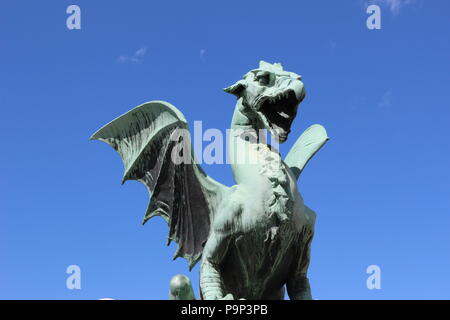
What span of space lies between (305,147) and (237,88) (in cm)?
108

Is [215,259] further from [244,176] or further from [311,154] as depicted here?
[311,154]

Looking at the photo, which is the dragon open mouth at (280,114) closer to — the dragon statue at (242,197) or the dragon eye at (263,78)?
the dragon statue at (242,197)

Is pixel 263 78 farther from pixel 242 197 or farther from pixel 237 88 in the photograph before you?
pixel 242 197

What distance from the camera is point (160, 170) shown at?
625cm

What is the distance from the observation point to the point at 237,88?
574 centimetres

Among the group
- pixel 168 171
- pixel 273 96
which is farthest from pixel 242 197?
pixel 168 171

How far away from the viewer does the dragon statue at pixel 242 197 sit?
5312 millimetres

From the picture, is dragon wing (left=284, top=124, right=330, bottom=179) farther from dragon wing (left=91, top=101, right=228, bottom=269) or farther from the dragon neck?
dragon wing (left=91, top=101, right=228, bottom=269)

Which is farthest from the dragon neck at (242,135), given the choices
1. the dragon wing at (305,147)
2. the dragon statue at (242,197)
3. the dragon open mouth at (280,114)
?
the dragon wing at (305,147)
